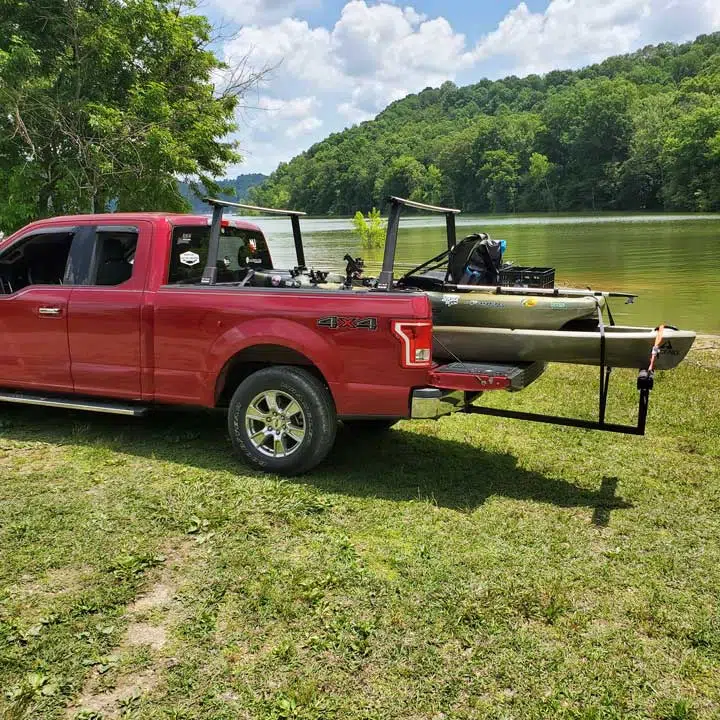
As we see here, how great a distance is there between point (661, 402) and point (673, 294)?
13154 millimetres

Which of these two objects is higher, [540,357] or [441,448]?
[540,357]

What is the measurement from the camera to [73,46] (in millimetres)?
12289

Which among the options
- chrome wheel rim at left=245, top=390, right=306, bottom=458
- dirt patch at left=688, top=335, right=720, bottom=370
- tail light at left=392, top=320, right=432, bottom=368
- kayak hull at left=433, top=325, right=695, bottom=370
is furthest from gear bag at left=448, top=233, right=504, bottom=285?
dirt patch at left=688, top=335, right=720, bottom=370

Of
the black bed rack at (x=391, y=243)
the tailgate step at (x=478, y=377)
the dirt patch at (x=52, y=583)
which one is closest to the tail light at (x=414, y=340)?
the tailgate step at (x=478, y=377)

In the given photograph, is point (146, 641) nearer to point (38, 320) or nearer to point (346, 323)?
point (346, 323)

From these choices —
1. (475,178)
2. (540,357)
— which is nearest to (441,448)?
(540,357)

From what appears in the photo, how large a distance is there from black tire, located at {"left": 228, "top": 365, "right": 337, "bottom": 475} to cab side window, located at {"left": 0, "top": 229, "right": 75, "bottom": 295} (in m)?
2.10

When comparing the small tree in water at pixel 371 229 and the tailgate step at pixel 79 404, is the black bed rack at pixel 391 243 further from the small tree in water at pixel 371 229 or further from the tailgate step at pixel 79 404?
the small tree in water at pixel 371 229

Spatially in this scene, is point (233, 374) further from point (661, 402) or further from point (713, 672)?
point (661, 402)

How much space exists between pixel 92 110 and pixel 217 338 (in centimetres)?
887

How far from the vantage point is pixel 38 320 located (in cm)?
575

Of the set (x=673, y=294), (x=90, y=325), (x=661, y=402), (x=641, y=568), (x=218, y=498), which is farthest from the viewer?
(x=673, y=294)

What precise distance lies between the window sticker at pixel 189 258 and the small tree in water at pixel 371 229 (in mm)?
29694

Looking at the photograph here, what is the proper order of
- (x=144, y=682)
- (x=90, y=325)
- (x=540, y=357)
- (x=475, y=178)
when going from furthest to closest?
(x=475, y=178) < (x=90, y=325) < (x=540, y=357) < (x=144, y=682)
